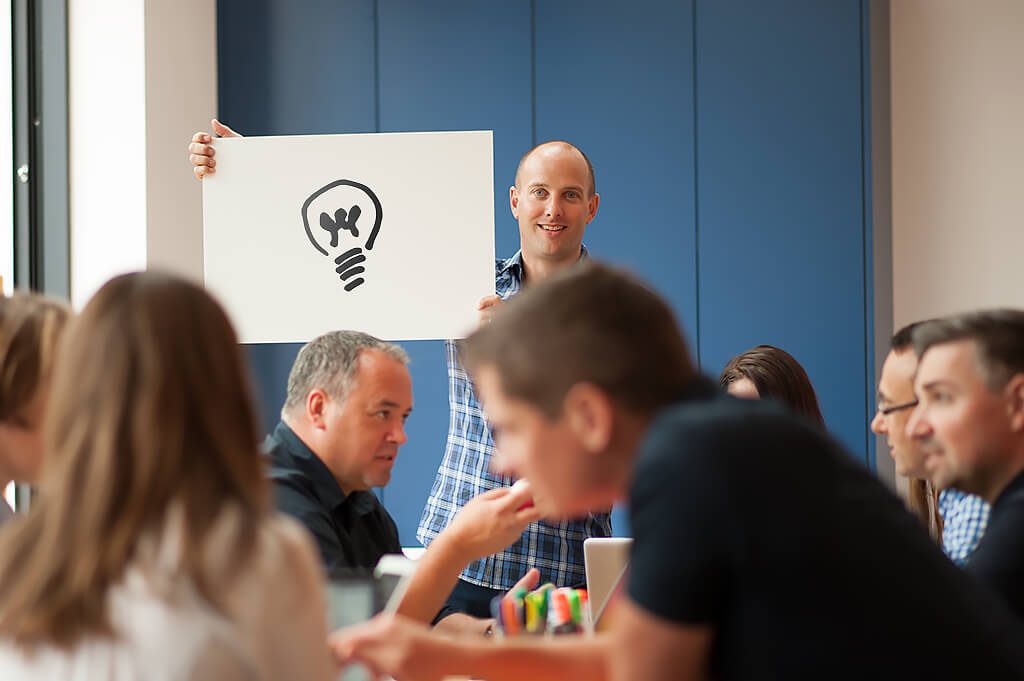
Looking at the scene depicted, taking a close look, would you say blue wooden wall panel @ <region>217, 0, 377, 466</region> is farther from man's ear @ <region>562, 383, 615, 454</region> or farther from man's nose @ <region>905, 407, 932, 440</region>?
man's ear @ <region>562, 383, 615, 454</region>

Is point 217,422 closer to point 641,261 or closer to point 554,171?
point 554,171

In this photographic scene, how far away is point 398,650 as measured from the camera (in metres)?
1.17

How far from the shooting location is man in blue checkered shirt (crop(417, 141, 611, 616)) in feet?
8.79

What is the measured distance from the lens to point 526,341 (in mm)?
1058

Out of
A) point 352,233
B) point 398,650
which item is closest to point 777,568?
point 398,650

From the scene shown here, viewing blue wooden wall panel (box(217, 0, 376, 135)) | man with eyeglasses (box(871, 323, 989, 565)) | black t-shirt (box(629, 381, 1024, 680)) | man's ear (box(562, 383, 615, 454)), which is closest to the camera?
black t-shirt (box(629, 381, 1024, 680))

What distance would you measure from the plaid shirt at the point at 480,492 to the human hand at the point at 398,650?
1.49 m

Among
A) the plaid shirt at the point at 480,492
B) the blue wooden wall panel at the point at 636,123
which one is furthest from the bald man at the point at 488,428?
the blue wooden wall panel at the point at 636,123

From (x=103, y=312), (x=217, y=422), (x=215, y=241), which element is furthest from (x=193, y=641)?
(x=215, y=241)

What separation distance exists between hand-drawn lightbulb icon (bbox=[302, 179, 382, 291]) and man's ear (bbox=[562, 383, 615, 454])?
1954 millimetres

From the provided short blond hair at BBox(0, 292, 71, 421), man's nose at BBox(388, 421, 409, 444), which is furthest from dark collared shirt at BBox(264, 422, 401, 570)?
short blond hair at BBox(0, 292, 71, 421)

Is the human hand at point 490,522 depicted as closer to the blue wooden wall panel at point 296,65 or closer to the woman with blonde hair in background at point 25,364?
the woman with blonde hair in background at point 25,364

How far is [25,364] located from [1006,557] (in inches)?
48.6

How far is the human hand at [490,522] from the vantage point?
5.83ft
